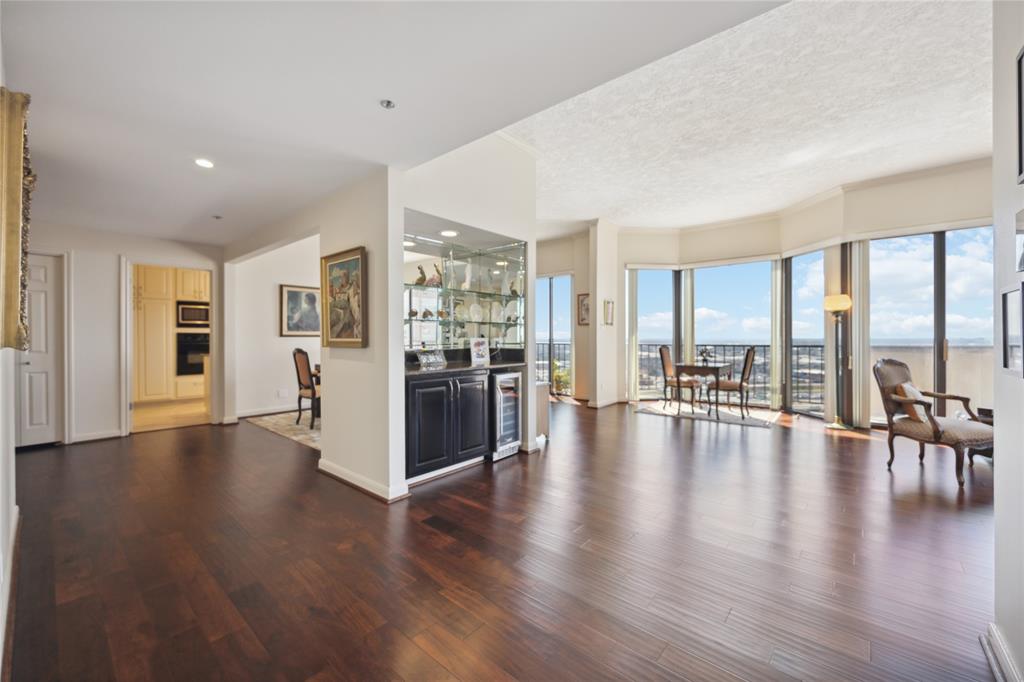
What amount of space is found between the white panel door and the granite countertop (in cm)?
444

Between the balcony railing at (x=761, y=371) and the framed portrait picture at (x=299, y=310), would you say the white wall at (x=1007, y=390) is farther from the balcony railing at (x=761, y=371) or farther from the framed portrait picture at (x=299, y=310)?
the framed portrait picture at (x=299, y=310)

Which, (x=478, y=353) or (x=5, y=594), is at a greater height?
(x=478, y=353)

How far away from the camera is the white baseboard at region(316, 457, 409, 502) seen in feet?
9.86

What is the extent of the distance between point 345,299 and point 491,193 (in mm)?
1672

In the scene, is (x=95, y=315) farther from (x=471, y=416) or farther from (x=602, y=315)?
(x=602, y=315)

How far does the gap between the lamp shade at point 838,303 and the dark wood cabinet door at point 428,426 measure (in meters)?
5.14

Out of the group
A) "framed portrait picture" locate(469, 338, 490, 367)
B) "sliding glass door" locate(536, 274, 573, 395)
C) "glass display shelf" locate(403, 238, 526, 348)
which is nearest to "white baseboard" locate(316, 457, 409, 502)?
"glass display shelf" locate(403, 238, 526, 348)

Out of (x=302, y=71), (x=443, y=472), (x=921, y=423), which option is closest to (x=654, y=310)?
(x=921, y=423)

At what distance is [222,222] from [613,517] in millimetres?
4992

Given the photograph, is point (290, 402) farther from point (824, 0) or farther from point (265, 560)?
point (824, 0)

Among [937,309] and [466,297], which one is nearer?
[466,297]

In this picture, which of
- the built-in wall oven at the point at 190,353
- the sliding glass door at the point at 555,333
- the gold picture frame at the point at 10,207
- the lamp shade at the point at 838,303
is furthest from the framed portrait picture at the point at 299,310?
the lamp shade at the point at 838,303

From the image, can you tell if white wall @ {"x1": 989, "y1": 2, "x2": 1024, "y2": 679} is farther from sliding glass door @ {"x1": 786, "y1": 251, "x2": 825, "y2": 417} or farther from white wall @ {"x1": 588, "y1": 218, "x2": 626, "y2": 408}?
white wall @ {"x1": 588, "y1": 218, "x2": 626, "y2": 408}

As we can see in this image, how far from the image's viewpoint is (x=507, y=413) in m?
4.05
